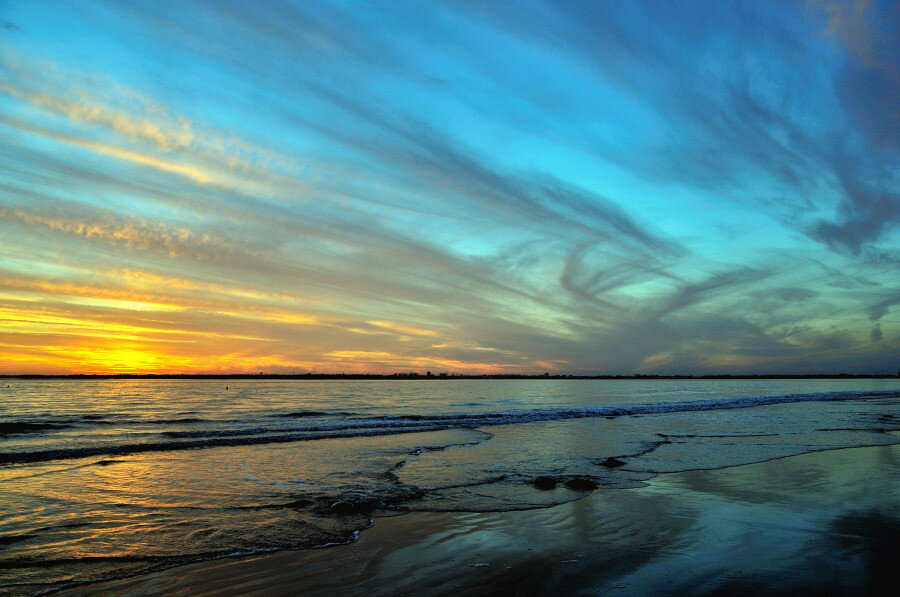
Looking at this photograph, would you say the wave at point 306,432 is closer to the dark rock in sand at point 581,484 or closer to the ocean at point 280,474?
the ocean at point 280,474

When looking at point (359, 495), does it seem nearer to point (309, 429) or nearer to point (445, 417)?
point (309, 429)

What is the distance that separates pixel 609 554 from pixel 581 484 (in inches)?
211

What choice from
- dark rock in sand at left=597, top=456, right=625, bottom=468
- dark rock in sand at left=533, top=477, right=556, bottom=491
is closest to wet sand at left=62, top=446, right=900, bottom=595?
dark rock in sand at left=533, top=477, right=556, bottom=491

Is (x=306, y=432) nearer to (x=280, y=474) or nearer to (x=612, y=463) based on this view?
(x=280, y=474)

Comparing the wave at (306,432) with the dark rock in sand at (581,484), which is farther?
the wave at (306,432)

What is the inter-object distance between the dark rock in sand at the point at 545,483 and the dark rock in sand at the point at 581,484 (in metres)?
0.39

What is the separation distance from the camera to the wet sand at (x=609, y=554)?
616 cm

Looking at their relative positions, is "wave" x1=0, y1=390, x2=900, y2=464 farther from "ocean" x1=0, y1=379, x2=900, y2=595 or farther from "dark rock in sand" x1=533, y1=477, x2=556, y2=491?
"dark rock in sand" x1=533, y1=477, x2=556, y2=491

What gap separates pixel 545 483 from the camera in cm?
1252

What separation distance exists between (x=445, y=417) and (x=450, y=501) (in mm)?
24474

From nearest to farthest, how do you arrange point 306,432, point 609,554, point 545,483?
point 609,554
point 545,483
point 306,432

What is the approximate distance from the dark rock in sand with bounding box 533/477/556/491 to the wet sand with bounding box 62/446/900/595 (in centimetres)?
133

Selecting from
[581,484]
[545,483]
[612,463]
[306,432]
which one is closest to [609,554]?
[545,483]

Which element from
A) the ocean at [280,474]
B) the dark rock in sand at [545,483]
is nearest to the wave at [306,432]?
the ocean at [280,474]
